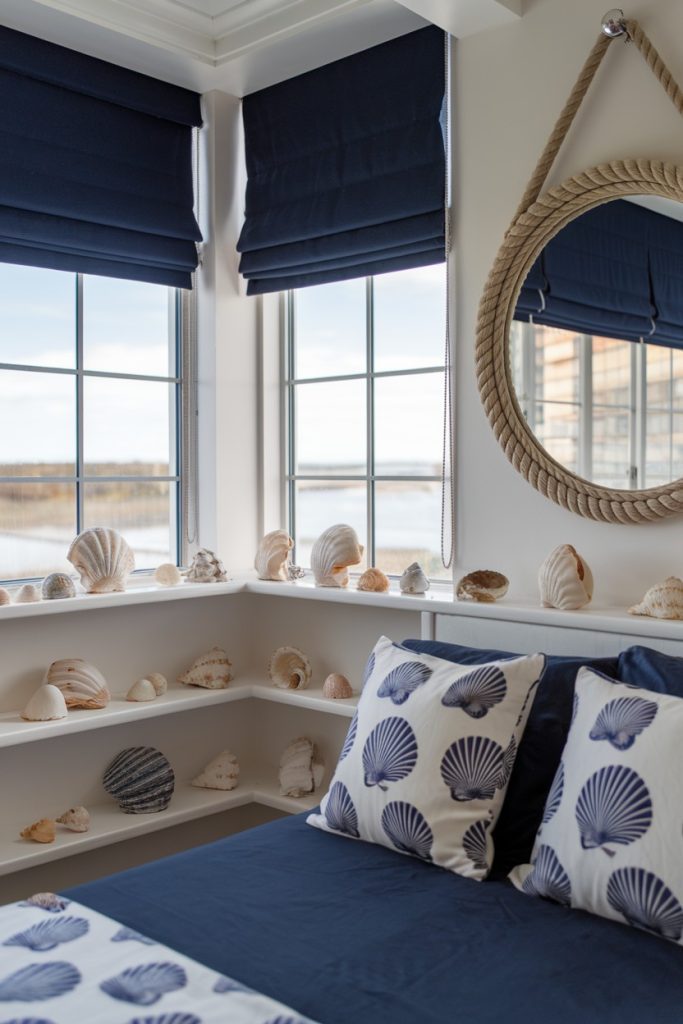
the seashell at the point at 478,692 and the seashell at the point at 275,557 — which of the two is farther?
the seashell at the point at 275,557

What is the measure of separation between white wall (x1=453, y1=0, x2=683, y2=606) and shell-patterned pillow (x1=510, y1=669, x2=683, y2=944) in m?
0.67

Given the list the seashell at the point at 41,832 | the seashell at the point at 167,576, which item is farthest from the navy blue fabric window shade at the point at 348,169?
the seashell at the point at 41,832

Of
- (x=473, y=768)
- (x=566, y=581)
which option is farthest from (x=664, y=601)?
(x=473, y=768)

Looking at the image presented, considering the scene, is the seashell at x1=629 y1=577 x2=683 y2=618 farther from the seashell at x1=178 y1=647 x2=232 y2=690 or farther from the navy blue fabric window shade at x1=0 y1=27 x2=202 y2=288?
the navy blue fabric window shade at x1=0 y1=27 x2=202 y2=288

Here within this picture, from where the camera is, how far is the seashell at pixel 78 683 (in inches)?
104

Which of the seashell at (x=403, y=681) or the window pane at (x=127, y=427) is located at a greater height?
the window pane at (x=127, y=427)

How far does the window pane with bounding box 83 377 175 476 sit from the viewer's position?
3055 mm

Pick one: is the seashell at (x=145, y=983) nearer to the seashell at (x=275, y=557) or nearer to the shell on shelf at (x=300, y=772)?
the shell on shelf at (x=300, y=772)

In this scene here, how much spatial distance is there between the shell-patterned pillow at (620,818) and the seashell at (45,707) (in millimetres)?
1292

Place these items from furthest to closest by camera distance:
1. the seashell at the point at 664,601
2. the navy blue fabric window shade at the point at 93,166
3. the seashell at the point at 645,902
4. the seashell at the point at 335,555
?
the seashell at the point at 335,555 < the navy blue fabric window shade at the point at 93,166 < the seashell at the point at 664,601 < the seashell at the point at 645,902

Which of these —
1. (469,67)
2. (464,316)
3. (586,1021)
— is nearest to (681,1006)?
(586,1021)

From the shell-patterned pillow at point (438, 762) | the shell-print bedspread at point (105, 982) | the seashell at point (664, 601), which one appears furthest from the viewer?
the seashell at point (664, 601)

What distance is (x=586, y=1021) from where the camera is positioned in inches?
52.8

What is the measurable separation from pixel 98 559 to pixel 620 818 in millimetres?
1632
